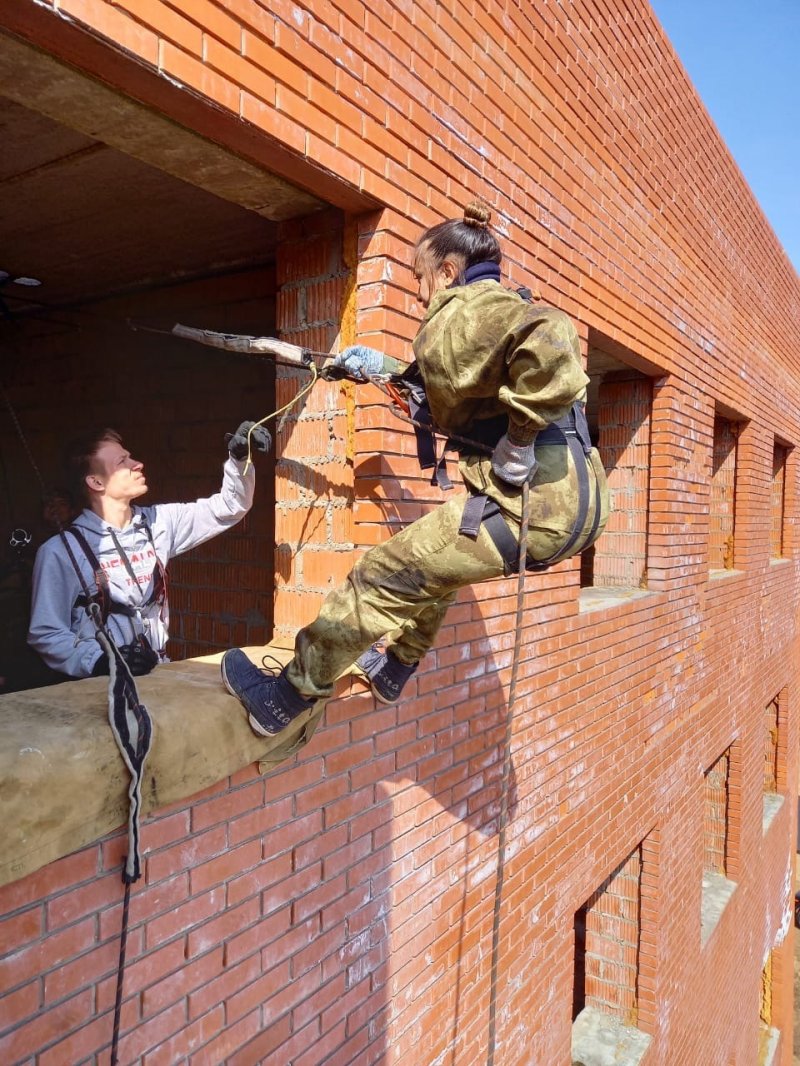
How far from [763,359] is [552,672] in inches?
223

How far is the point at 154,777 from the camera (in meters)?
1.82

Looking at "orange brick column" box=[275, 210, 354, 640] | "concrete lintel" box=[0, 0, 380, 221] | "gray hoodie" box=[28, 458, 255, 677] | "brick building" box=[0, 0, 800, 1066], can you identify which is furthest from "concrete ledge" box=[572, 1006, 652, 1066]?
"concrete lintel" box=[0, 0, 380, 221]

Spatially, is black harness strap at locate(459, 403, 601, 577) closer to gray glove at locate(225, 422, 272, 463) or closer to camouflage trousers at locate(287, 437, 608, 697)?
camouflage trousers at locate(287, 437, 608, 697)

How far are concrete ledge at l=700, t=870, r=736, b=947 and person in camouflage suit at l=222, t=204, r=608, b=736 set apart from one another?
612cm

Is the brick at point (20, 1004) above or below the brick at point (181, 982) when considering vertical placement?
above

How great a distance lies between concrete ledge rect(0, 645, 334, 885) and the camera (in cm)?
153

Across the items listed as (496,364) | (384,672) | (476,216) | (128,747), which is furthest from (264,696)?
(476,216)

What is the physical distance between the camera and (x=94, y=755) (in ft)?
5.53

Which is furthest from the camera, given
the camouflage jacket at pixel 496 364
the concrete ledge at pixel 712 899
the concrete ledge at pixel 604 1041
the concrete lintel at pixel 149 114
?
the concrete ledge at pixel 712 899

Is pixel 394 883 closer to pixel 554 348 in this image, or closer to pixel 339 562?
pixel 339 562

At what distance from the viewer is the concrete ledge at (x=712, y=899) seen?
6.70m

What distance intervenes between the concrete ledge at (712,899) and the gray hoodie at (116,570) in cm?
629

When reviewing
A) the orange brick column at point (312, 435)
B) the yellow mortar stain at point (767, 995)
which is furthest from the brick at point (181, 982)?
the yellow mortar stain at point (767, 995)

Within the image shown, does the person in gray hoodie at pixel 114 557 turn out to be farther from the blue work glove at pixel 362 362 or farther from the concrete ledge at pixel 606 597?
the concrete ledge at pixel 606 597
